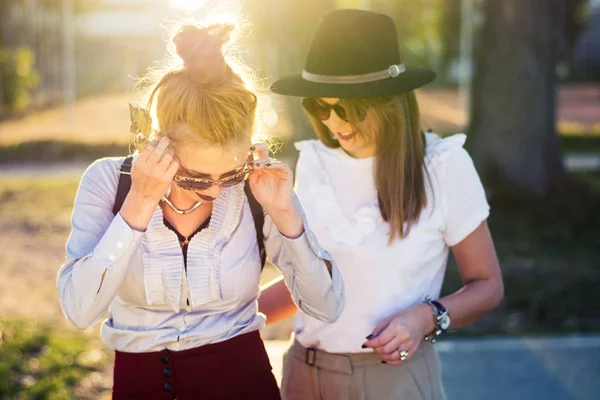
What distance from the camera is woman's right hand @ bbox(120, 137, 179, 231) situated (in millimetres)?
2039

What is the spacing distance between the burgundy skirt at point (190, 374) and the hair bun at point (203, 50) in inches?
28.3

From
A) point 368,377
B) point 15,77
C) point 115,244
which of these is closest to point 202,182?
point 115,244

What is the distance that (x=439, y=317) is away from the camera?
247 cm

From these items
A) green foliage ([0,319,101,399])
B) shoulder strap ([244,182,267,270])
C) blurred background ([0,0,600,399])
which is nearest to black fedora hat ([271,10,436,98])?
blurred background ([0,0,600,399])

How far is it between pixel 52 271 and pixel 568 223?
4966mm

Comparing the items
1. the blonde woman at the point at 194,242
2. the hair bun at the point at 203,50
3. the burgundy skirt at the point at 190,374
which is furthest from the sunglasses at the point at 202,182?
the burgundy skirt at the point at 190,374

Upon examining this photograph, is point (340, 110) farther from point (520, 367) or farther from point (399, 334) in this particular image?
point (520, 367)

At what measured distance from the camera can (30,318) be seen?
19.2 ft

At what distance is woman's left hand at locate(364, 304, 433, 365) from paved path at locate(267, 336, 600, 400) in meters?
1.69

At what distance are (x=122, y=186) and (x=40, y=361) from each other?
312cm

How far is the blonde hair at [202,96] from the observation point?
212 cm

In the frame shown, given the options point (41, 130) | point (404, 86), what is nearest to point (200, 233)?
point (404, 86)

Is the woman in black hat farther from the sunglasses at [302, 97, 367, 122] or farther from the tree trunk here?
the tree trunk

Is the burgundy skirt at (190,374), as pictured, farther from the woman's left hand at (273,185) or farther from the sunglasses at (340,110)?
the sunglasses at (340,110)
